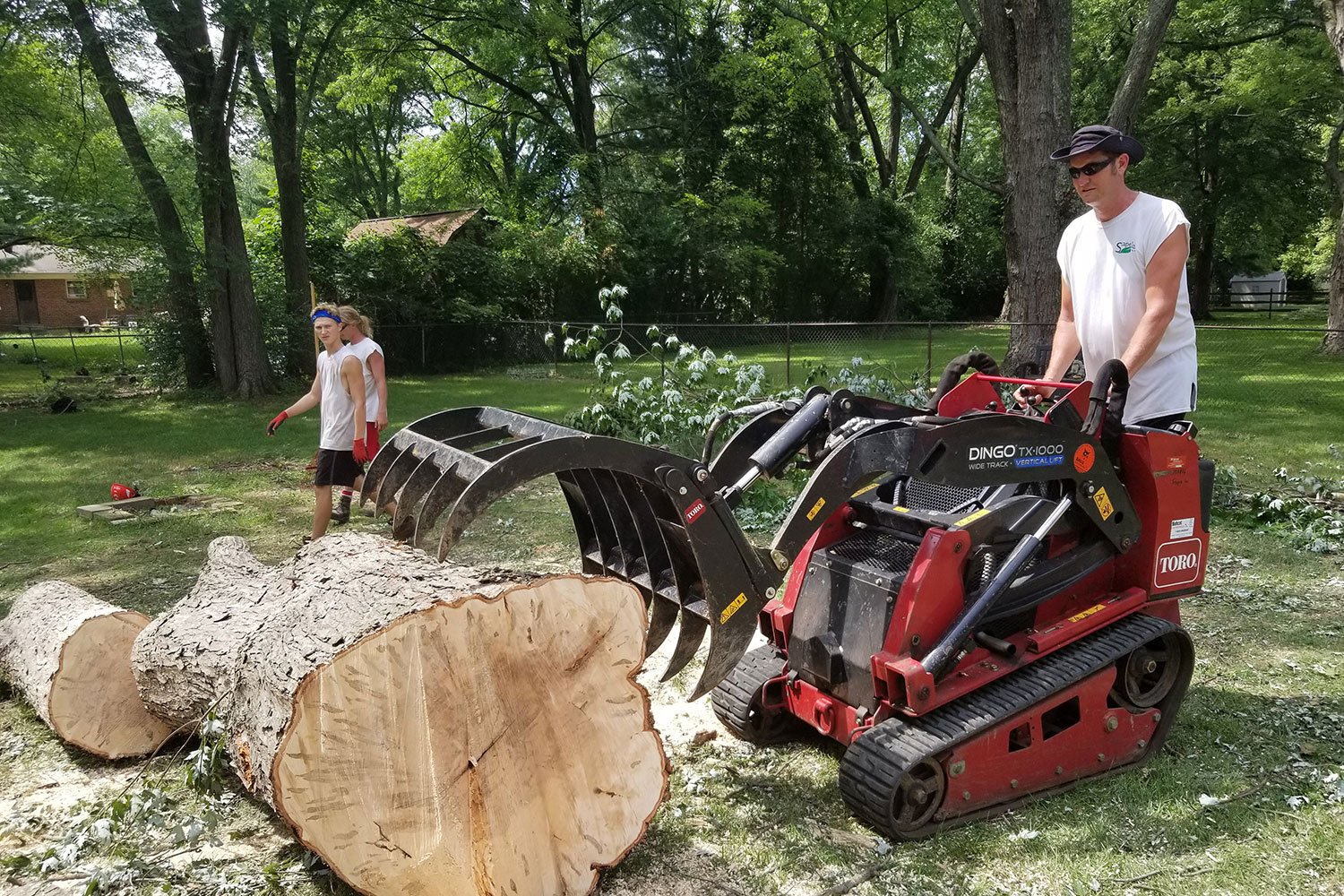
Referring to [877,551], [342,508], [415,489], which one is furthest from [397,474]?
[342,508]

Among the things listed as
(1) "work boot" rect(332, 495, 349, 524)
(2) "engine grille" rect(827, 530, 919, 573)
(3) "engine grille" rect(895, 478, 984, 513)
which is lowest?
(1) "work boot" rect(332, 495, 349, 524)

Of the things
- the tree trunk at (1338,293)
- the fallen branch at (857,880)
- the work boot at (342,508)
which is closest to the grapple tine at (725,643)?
the fallen branch at (857,880)

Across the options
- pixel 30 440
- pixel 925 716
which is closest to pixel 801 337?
pixel 30 440

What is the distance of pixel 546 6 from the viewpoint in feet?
79.0

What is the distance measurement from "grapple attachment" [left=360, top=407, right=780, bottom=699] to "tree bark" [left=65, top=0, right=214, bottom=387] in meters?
14.3

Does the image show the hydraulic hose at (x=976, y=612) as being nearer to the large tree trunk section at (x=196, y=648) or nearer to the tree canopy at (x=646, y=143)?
the large tree trunk section at (x=196, y=648)

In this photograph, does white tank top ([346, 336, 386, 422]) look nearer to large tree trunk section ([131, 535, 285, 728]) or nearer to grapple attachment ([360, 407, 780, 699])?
large tree trunk section ([131, 535, 285, 728])

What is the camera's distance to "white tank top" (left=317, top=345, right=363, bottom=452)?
648 cm

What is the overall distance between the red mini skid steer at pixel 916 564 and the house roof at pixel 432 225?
21.0 m

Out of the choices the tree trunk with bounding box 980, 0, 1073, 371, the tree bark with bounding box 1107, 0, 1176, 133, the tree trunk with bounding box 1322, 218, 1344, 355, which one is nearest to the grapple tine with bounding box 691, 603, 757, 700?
the tree trunk with bounding box 980, 0, 1073, 371

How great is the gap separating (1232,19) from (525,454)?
94.6 ft

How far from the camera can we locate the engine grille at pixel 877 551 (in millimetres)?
3469

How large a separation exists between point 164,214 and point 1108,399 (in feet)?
54.1

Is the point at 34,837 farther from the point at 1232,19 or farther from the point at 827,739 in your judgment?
the point at 1232,19
